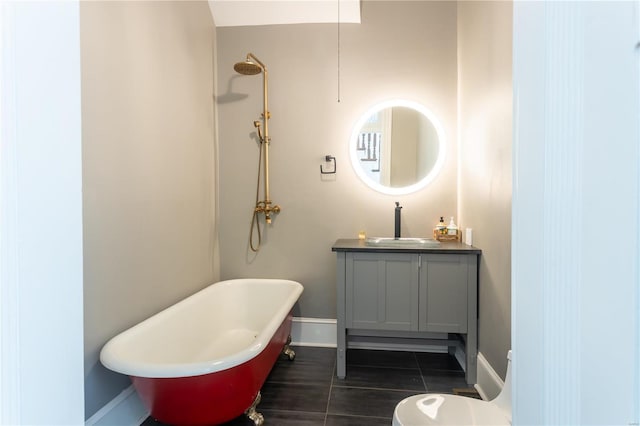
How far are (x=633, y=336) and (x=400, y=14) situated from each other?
272cm

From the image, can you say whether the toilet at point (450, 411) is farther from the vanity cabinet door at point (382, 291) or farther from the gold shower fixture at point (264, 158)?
the gold shower fixture at point (264, 158)

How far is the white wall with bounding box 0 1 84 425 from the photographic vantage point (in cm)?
43

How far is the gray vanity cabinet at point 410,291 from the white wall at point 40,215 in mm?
1621

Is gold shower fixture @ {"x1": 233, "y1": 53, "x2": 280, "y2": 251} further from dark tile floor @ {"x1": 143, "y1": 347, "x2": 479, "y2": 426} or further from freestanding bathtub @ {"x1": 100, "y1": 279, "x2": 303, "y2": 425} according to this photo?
dark tile floor @ {"x1": 143, "y1": 347, "x2": 479, "y2": 426}

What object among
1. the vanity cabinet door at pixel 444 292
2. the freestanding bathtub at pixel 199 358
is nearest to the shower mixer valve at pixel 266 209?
the freestanding bathtub at pixel 199 358

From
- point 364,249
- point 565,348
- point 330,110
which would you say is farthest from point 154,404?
point 330,110

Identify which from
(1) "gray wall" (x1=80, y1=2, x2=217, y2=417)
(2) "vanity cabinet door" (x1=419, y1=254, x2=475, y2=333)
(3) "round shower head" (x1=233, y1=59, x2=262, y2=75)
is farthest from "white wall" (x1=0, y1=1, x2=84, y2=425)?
(2) "vanity cabinet door" (x1=419, y1=254, x2=475, y2=333)

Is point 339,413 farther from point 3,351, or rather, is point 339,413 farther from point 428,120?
point 428,120

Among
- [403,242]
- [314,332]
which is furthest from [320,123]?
[314,332]

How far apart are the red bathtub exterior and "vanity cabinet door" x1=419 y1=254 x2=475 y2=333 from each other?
45.4 inches

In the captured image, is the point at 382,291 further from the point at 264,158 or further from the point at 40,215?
the point at 40,215

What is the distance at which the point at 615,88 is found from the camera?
43 centimetres

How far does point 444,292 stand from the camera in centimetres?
201

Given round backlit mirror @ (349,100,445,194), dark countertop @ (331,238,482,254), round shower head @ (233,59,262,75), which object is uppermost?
round shower head @ (233,59,262,75)
